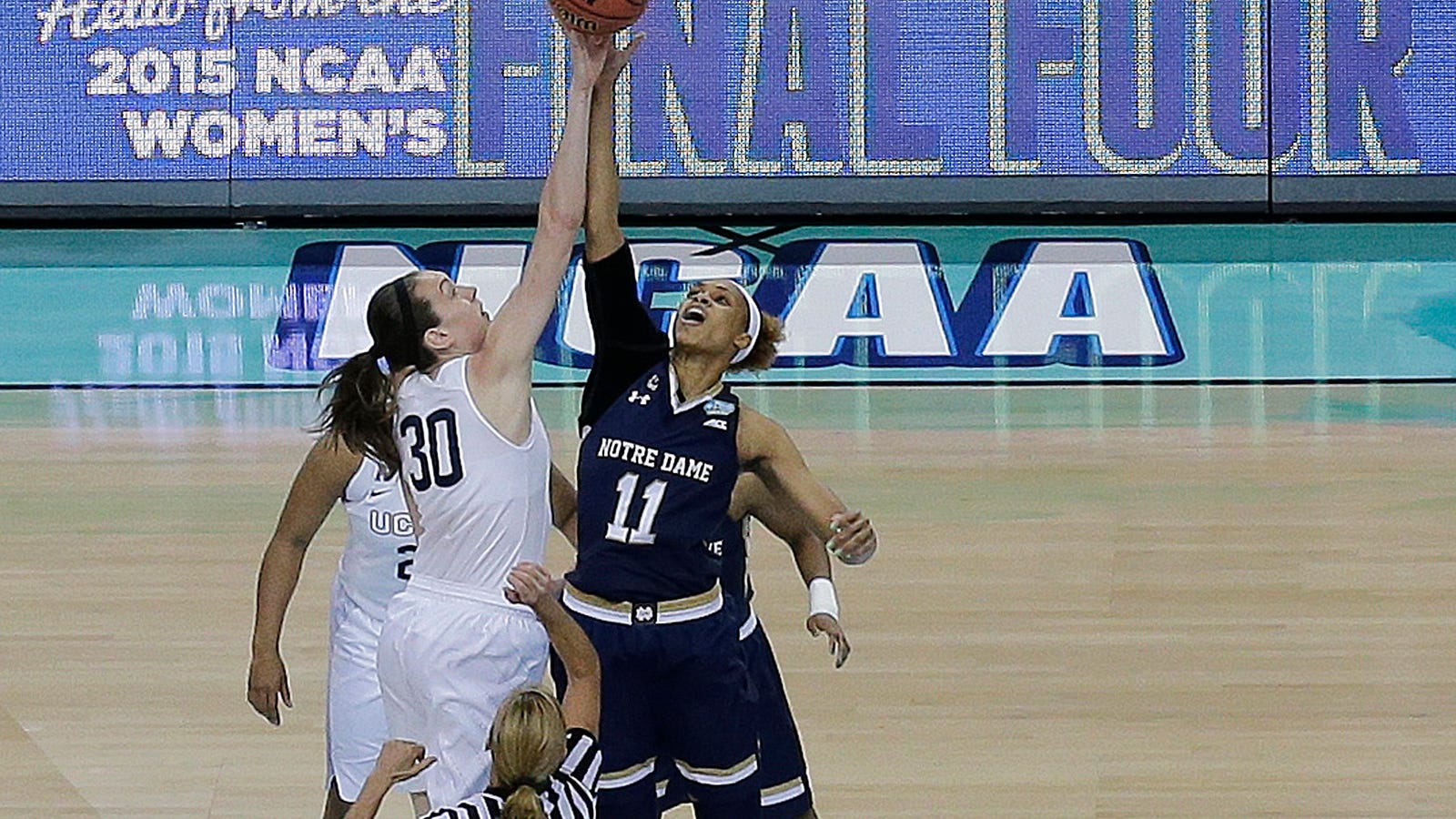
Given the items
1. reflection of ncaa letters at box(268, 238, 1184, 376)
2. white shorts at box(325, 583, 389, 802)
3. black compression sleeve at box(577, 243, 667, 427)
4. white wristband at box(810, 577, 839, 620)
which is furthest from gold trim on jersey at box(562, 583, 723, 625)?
reflection of ncaa letters at box(268, 238, 1184, 376)

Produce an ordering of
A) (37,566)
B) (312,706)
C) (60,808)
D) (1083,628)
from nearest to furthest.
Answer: (60,808) < (312,706) < (1083,628) < (37,566)

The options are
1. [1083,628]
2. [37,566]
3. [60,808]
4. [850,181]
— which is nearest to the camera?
[60,808]

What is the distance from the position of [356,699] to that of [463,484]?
0.83 m

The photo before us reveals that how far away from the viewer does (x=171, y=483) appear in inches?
352

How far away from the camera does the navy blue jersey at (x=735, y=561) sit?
4828 millimetres

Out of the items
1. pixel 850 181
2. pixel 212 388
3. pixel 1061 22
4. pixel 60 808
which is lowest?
pixel 60 808

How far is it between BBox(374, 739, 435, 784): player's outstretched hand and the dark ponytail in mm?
510

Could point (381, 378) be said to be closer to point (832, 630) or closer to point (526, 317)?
point (526, 317)

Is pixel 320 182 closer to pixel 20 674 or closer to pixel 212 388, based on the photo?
pixel 212 388

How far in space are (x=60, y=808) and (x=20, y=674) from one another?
1.20 m

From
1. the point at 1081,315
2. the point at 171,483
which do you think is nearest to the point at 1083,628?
the point at 171,483

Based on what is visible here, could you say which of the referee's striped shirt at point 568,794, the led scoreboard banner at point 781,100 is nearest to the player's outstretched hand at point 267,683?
the referee's striped shirt at point 568,794

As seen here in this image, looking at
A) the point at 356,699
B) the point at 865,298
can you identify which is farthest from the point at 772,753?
the point at 865,298

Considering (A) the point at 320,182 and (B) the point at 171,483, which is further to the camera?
(A) the point at 320,182
